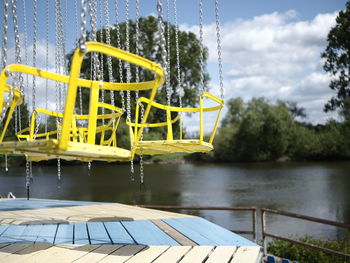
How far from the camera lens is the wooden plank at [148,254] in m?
3.52

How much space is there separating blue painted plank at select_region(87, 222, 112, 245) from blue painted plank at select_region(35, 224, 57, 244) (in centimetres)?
38

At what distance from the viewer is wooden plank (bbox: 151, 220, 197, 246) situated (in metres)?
4.14

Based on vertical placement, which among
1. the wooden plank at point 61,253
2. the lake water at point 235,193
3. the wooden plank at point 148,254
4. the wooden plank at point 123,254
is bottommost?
the lake water at point 235,193

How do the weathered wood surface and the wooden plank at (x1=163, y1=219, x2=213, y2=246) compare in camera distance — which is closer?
the weathered wood surface

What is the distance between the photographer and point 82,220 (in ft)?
16.7

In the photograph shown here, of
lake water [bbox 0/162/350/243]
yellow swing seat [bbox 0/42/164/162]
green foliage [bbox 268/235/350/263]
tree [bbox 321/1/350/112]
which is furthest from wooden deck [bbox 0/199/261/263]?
tree [bbox 321/1/350/112]

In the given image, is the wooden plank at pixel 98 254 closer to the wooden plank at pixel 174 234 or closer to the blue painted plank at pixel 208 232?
the wooden plank at pixel 174 234

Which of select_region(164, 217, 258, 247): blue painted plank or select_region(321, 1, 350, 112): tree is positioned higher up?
select_region(321, 1, 350, 112): tree

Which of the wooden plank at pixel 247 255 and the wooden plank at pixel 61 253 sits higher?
the wooden plank at pixel 61 253

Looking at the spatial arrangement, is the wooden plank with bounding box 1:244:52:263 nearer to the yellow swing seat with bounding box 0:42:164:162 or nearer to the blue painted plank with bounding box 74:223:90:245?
the blue painted plank with bounding box 74:223:90:245

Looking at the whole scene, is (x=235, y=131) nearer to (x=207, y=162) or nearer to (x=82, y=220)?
(x=207, y=162)

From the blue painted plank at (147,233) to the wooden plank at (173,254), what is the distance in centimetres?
15

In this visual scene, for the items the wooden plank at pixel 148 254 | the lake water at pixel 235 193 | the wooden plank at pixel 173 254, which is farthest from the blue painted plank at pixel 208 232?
the lake water at pixel 235 193

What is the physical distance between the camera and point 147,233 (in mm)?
4477
